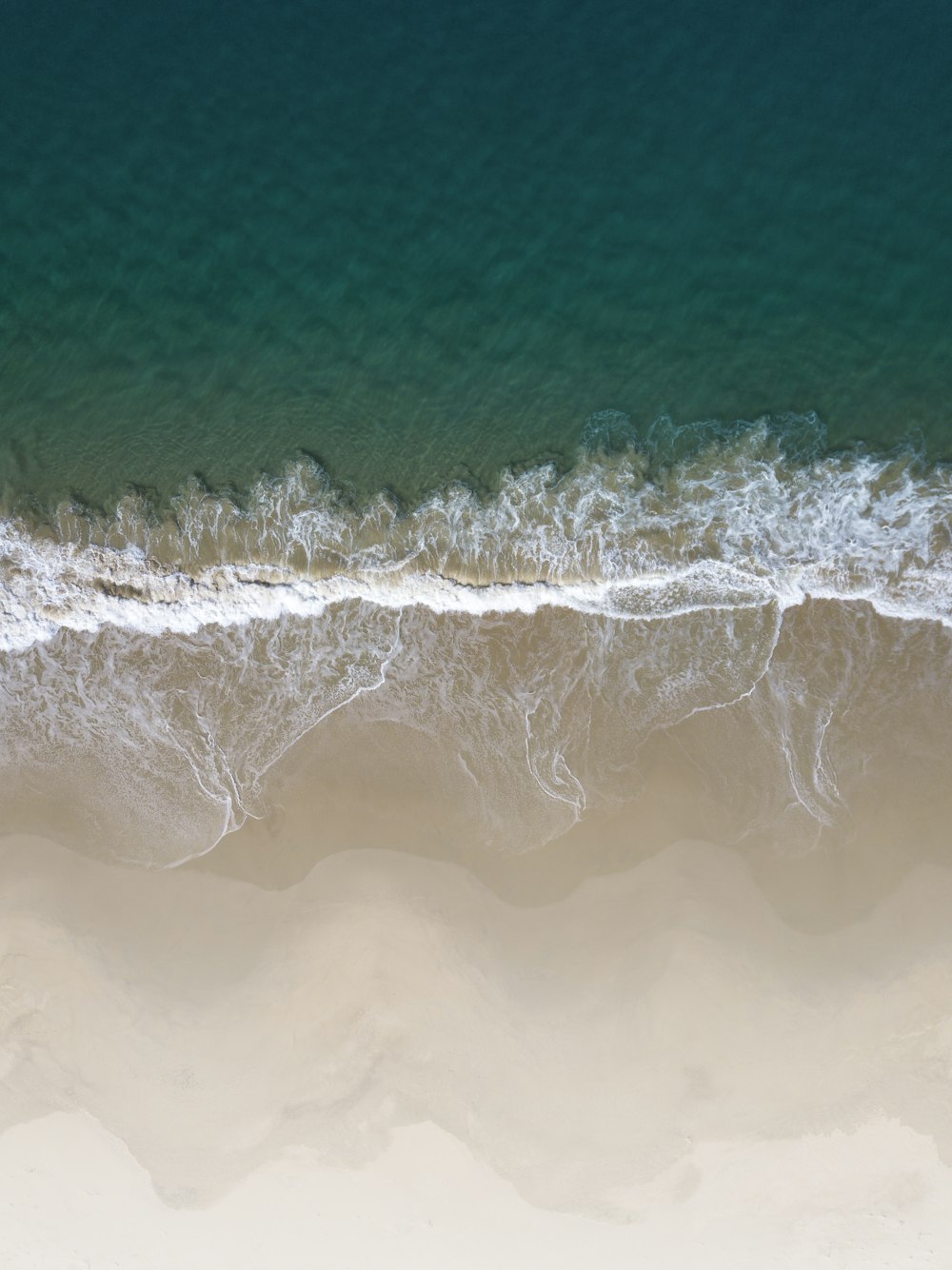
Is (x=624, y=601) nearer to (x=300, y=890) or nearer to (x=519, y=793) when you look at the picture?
(x=519, y=793)

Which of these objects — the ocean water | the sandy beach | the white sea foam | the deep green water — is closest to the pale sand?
the sandy beach

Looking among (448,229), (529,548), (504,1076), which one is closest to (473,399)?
(529,548)

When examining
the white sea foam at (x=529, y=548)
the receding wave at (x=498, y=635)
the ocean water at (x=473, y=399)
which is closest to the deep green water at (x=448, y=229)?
the ocean water at (x=473, y=399)

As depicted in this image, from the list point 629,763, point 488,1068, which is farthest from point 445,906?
point 629,763

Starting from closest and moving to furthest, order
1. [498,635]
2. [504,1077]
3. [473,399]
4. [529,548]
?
[504,1077]
[498,635]
[529,548]
[473,399]

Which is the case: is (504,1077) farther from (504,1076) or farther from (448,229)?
(448,229)

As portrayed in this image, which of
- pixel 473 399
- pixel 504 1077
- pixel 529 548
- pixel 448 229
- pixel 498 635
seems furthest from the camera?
pixel 448 229
